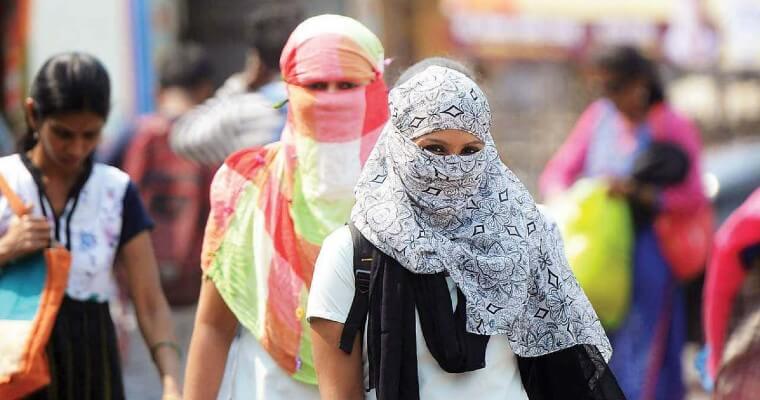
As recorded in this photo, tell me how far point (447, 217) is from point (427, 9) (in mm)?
12544

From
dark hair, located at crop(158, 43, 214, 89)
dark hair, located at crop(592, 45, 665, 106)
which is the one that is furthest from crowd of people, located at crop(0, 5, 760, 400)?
dark hair, located at crop(158, 43, 214, 89)

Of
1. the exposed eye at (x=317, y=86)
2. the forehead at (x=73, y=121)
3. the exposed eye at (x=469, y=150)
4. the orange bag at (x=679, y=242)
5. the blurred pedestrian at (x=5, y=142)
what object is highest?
the exposed eye at (x=469, y=150)

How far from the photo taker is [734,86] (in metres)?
18.0

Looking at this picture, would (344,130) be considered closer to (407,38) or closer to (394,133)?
(394,133)

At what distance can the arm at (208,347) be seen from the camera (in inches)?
155

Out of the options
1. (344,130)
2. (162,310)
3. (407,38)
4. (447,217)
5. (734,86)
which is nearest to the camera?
(447,217)

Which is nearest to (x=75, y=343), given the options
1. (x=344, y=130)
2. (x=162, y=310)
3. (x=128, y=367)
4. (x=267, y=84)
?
(x=162, y=310)

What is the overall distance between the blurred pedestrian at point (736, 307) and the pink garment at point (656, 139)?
1.54 m

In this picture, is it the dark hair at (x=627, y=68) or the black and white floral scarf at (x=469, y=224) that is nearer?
the black and white floral scarf at (x=469, y=224)

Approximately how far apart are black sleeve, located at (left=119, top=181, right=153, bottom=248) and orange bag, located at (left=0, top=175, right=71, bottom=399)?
279 millimetres

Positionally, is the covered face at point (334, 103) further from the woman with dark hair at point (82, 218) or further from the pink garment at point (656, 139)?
the pink garment at point (656, 139)

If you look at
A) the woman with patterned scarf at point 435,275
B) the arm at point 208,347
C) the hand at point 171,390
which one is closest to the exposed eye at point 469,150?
the woman with patterned scarf at point 435,275

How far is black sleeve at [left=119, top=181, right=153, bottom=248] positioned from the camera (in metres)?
4.28

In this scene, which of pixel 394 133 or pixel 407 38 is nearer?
pixel 394 133
